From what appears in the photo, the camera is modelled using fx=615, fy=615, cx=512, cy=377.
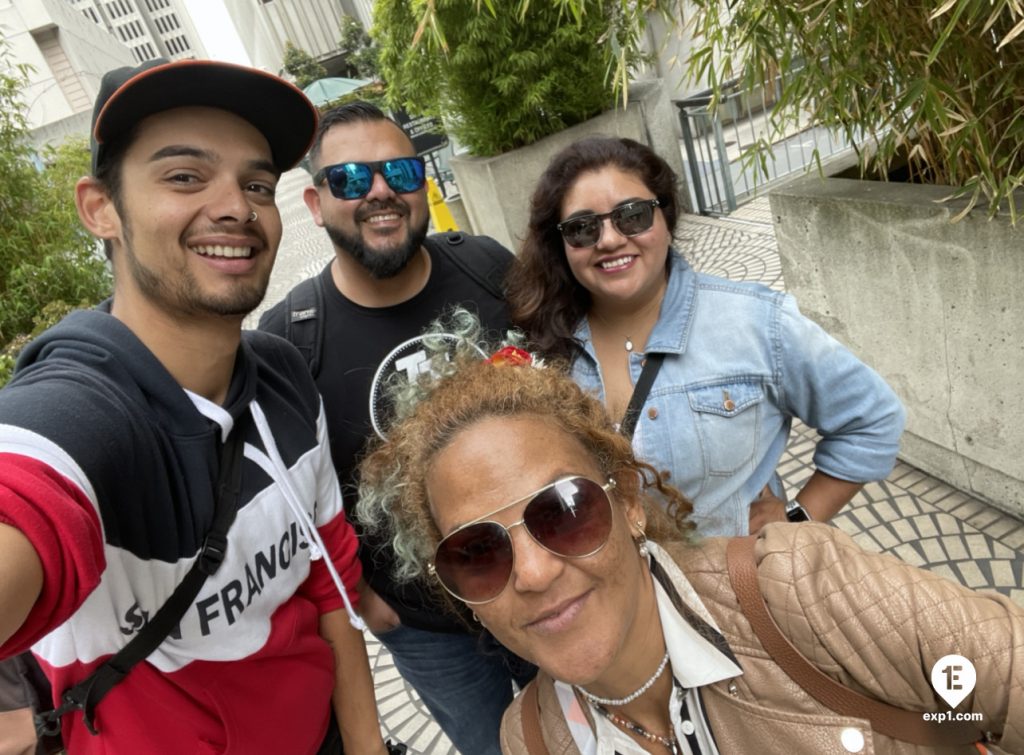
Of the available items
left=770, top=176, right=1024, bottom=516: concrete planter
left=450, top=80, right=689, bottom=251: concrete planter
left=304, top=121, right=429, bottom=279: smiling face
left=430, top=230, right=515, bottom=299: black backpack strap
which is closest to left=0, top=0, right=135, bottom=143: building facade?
left=450, top=80, right=689, bottom=251: concrete planter

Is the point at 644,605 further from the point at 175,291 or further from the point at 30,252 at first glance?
the point at 30,252

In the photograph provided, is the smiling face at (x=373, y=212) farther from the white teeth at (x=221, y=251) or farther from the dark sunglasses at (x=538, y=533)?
the dark sunglasses at (x=538, y=533)

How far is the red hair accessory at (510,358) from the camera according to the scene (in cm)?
155

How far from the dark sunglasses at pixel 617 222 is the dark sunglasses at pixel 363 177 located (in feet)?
1.92

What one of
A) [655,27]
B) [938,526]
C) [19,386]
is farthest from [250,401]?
[655,27]

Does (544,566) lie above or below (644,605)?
above

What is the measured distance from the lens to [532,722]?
1.41 m

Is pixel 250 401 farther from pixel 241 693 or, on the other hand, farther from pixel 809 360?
pixel 809 360

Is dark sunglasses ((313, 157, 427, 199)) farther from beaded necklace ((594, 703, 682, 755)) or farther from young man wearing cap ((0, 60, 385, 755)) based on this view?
beaded necklace ((594, 703, 682, 755))

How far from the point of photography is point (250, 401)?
149 cm

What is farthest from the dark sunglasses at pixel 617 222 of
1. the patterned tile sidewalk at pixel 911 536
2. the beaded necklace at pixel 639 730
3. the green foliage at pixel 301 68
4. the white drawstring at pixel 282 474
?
the green foliage at pixel 301 68

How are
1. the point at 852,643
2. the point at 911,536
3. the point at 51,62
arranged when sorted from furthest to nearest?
the point at 51,62, the point at 911,536, the point at 852,643

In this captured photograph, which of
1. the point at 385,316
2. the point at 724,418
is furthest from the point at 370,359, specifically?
the point at 724,418

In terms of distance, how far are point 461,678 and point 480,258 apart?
4.86 ft
